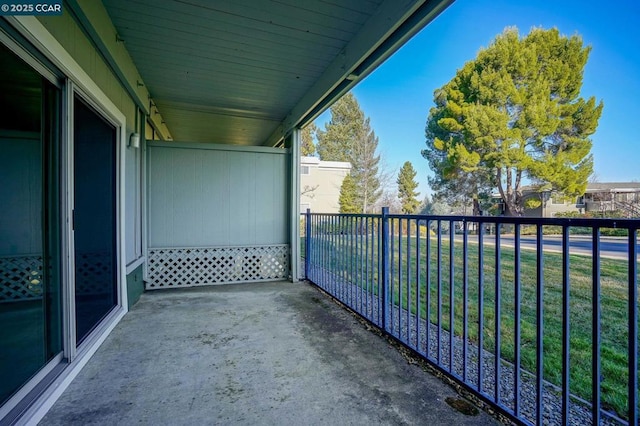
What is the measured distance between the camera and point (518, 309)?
5.50ft

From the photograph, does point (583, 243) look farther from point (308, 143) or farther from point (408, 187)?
point (308, 143)

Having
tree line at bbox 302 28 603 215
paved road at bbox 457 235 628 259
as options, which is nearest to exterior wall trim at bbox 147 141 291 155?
paved road at bbox 457 235 628 259

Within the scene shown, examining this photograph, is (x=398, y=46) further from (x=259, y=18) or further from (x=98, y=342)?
(x=98, y=342)

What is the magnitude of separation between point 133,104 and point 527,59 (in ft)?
53.1

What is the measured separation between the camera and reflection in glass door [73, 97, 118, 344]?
2.39m

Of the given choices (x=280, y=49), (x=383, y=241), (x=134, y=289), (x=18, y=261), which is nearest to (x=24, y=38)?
(x=18, y=261)

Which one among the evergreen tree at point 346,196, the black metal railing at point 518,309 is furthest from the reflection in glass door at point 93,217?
the evergreen tree at point 346,196

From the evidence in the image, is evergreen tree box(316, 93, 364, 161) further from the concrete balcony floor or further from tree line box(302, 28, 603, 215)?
the concrete balcony floor

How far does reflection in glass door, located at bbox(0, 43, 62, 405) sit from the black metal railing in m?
2.49

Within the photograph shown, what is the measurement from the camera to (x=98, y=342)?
2.64 meters

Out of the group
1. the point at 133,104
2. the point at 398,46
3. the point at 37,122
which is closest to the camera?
the point at 37,122

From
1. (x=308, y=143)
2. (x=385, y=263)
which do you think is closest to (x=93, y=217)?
(x=385, y=263)

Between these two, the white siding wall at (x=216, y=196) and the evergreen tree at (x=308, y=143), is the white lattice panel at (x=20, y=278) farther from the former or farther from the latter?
the evergreen tree at (x=308, y=143)

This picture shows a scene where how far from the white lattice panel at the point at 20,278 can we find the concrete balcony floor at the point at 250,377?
70cm
